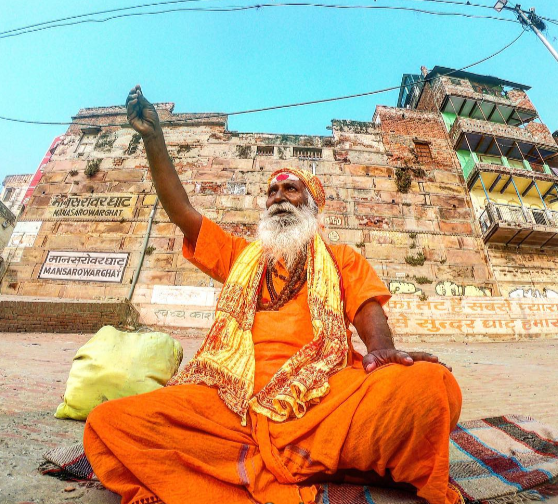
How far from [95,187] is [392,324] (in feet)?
36.8

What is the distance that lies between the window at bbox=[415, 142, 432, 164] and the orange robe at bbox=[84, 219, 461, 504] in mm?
13213

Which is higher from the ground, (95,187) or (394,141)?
(394,141)

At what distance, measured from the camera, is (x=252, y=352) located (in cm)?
154

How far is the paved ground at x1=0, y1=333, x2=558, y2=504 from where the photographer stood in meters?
1.17

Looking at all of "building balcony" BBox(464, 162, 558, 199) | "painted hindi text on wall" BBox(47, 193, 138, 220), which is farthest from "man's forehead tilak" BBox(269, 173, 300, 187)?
"building balcony" BBox(464, 162, 558, 199)

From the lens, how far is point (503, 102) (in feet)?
50.1

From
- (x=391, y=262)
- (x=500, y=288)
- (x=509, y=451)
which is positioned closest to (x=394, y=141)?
(x=391, y=262)

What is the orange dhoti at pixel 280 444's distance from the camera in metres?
0.97

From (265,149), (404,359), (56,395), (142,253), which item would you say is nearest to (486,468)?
(404,359)

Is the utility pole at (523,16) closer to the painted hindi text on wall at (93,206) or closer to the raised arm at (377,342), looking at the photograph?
the raised arm at (377,342)

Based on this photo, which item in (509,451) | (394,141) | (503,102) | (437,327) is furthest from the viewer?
(503,102)

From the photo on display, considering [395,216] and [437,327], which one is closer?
[437,327]

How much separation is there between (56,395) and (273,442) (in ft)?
7.82

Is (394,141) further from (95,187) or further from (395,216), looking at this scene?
(95,187)
